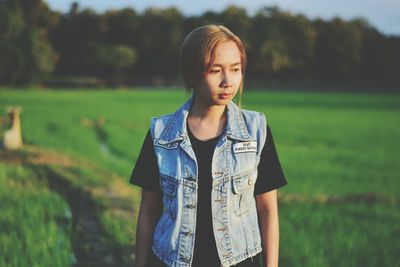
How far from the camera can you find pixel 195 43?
5.13ft

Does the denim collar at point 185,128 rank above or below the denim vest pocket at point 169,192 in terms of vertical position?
above

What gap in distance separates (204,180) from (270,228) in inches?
12.2

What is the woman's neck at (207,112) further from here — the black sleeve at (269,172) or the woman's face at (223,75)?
the black sleeve at (269,172)

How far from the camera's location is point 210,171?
1626mm

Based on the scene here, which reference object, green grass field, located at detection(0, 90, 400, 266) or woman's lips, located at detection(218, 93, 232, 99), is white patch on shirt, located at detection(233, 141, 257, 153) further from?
green grass field, located at detection(0, 90, 400, 266)

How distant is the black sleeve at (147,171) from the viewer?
1666 mm

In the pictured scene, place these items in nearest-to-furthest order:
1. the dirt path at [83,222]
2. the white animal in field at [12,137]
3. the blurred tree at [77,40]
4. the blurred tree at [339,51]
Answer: the dirt path at [83,222] → the white animal in field at [12,137] → the blurred tree at [77,40] → the blurred tree at [339,51]

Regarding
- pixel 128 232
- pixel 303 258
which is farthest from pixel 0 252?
pixel 303 258

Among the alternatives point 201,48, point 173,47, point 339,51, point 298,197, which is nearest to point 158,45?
point 173,47

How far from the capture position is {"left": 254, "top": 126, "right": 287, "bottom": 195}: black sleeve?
168 cm

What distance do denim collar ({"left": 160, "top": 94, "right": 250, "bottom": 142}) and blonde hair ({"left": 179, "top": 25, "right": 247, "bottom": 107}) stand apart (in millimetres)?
145

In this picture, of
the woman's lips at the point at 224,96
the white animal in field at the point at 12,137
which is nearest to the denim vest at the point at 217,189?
the woman's lips at the point at 224,96

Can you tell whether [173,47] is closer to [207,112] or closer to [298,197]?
[298,197]

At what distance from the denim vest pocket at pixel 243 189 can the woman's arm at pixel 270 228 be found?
70 mm
